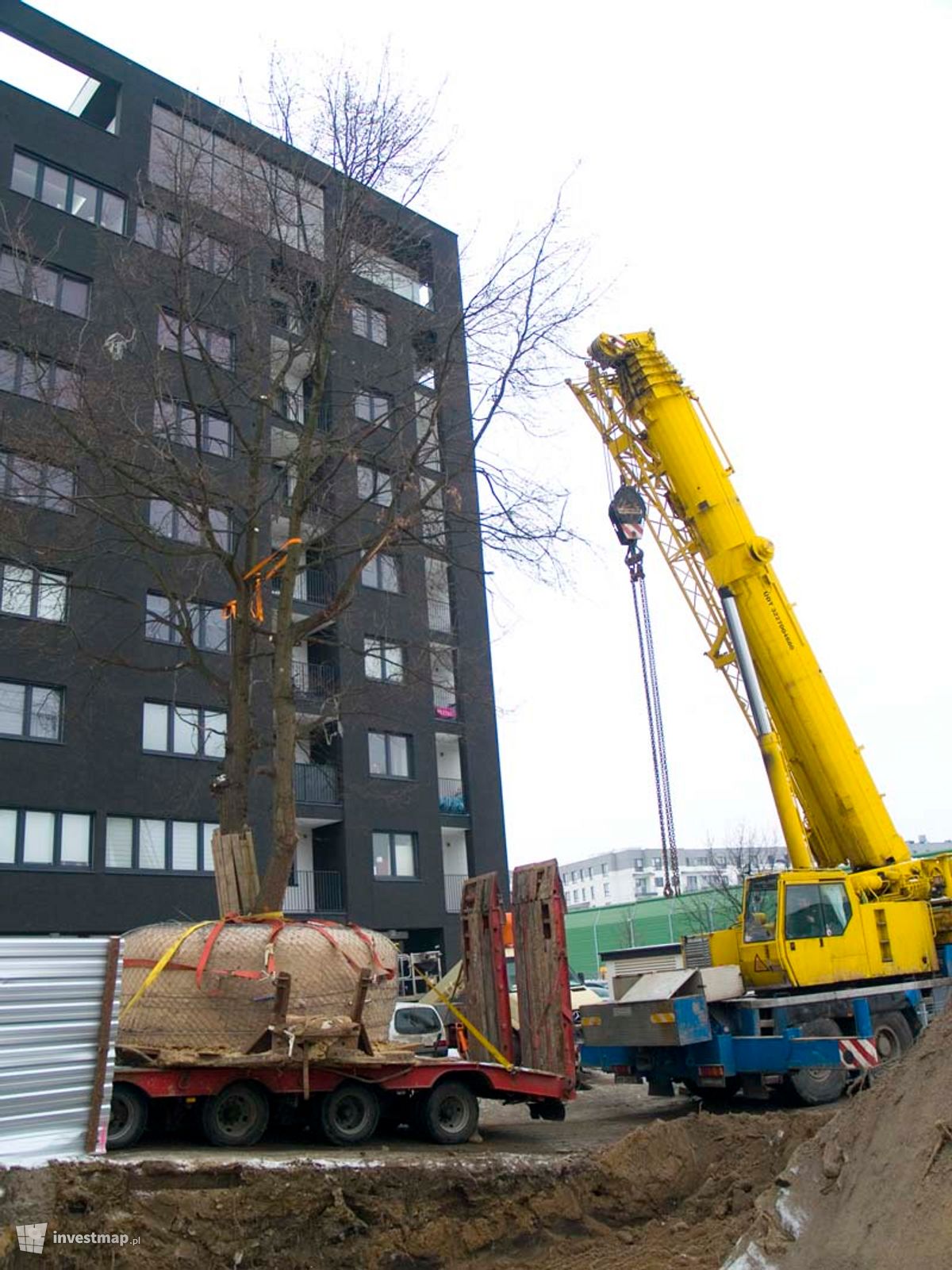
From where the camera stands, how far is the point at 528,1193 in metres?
7.94

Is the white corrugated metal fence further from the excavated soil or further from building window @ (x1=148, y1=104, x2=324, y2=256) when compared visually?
building window @ (x1=148, y1=104, x2=324, y2=256)

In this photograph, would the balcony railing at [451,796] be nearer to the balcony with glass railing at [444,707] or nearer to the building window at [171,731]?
the balcony with glass railing at [444,707]

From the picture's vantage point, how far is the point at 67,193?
90.2ft

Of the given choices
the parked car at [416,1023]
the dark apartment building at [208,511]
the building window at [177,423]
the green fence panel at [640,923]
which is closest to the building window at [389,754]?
the dark apartment building at [208,511]

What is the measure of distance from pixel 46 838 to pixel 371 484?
10.3m

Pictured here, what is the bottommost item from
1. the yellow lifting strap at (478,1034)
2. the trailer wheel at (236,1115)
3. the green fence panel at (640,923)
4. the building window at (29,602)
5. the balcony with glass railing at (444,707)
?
the trailer wheel at (236,1115)

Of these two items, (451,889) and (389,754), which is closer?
(389,754)

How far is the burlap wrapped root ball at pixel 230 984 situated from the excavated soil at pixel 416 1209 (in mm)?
2334

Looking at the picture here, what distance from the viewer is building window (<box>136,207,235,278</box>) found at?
1503 centimetres

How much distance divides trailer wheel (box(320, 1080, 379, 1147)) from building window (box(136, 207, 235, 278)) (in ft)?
34.7

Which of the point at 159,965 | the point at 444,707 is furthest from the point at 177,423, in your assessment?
the point at 444,707

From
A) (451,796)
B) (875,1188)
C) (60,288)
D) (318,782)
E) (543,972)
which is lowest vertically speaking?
(875,1188)

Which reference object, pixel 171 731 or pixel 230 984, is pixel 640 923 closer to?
pixel 171 731

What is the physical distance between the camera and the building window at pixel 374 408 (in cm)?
1589
